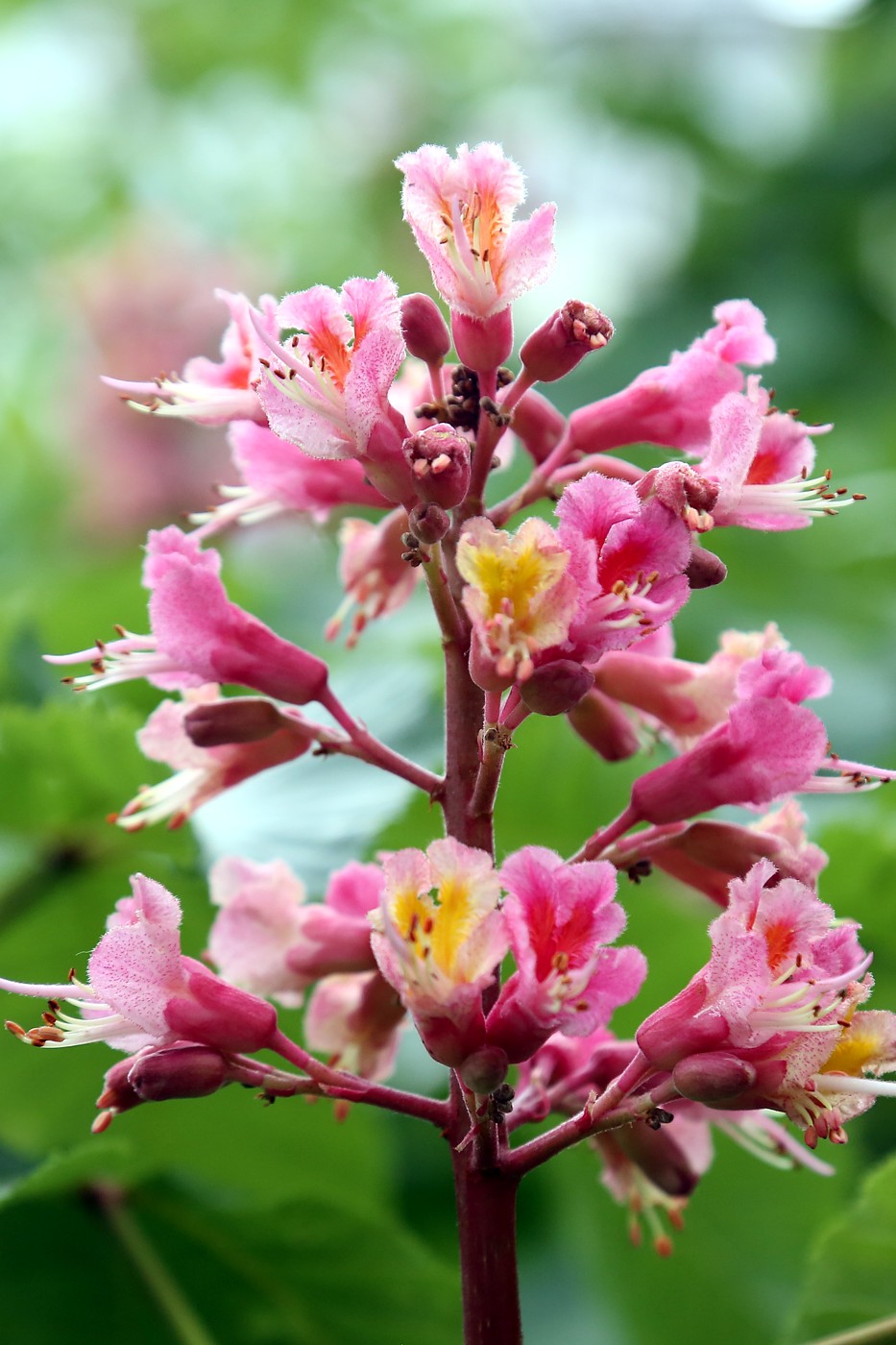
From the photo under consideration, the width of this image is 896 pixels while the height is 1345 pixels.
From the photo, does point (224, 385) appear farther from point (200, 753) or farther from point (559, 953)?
point (559, 953)

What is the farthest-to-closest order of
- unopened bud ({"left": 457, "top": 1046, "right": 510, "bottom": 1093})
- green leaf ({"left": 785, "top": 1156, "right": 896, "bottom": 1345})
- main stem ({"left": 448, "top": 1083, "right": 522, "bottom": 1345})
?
green leaf ({"left": 785, "top": 1156, "right": 896, "bottom": 1345}) < main stem ({"left": 448, "top": 1083, "right": 522, "bottom": 1345}) < unopened bud ({"left": 457, "top": 1046, "right": 510, "bottom": 1093})

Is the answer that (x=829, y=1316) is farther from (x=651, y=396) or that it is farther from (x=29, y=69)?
Answer: (x=29, y=69)

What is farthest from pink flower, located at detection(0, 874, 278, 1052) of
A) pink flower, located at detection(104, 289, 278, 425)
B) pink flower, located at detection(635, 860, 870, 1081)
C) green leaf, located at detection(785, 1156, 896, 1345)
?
green leaf, located at detection(785, 1156, 896, 1345)

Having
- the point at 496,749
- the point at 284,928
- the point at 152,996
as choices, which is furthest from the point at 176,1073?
the point at 496,749

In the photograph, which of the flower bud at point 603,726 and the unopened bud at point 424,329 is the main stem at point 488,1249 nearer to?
the flower bud at point 603,726

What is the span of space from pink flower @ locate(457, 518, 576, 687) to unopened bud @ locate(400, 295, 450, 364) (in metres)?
0.27

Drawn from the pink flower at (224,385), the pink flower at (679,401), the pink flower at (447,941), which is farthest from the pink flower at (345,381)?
the pink flower at (447,941)

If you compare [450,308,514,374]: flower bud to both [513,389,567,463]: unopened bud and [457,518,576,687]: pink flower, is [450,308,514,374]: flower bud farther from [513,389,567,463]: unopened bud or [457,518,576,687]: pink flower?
[457,518,576,687]: pink flower

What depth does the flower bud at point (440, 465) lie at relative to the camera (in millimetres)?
1207

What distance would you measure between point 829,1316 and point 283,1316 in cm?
66

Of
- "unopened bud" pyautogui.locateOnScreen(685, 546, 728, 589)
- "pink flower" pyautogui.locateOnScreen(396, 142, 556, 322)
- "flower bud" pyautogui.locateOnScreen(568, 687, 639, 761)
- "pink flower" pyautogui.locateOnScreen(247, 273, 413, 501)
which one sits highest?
"pink flower" pyautogui.locateOnScreen(396, 142, 556, 322)

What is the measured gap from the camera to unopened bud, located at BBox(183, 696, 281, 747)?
1.37 metres

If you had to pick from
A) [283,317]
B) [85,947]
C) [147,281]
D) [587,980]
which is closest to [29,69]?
[147,281]

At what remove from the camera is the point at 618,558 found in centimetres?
121
